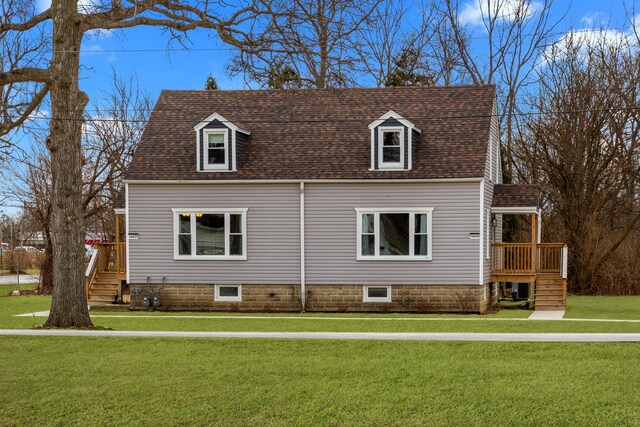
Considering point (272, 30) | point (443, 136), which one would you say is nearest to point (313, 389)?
point (272, 30)

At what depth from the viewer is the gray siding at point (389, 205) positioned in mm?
23938

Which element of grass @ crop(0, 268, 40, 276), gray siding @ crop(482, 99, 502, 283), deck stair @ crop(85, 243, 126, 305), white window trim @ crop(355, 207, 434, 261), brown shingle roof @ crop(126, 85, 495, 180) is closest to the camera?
white window trim @ crop(355, 207, 434, 261)

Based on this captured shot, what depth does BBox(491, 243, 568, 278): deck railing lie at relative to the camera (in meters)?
25.6

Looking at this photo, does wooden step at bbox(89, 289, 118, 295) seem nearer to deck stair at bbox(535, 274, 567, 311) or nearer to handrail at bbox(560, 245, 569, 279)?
deck stair at bbox(535, 274, 567, 311)

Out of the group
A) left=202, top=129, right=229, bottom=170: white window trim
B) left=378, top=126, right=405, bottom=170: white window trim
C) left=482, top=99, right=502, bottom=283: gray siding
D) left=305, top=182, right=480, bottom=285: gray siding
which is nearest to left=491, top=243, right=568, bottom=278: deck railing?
left=482, top=99, right=502, bottom=283: gray siding

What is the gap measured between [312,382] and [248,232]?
14.1 metres

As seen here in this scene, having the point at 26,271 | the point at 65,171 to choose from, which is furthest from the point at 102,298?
the point at 26,271

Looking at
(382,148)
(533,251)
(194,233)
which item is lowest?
(533,251)

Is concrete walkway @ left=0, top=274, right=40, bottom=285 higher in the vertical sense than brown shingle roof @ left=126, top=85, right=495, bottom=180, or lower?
lower

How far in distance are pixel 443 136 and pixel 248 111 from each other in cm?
653

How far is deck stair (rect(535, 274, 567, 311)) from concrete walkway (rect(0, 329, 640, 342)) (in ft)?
31.3

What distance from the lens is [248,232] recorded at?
81.8 ft

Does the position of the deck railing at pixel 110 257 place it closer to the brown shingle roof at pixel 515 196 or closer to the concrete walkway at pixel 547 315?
the brown shingle roof at pixel 515 196

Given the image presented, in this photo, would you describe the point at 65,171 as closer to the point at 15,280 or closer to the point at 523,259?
the point at 523,259
